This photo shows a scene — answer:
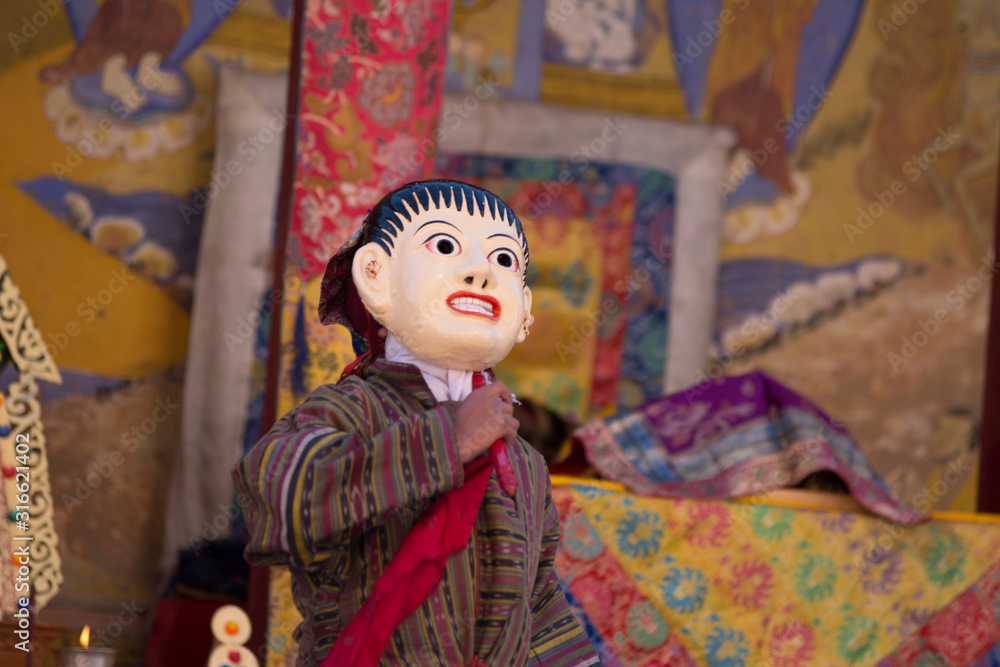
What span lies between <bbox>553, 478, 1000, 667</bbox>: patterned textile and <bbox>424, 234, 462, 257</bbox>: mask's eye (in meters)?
1.37

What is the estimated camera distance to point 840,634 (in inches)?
114

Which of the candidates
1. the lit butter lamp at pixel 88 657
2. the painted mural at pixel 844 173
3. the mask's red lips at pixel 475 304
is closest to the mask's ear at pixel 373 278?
the mask's red lips at pixel 475 304

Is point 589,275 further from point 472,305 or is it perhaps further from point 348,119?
point 472,305

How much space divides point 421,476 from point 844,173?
3.93 meters

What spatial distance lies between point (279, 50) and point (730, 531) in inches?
104

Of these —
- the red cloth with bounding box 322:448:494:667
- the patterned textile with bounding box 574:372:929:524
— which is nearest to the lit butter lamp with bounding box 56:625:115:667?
the red cloth with bounding box 322:448:494:667

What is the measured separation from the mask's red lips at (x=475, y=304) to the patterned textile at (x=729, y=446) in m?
1.43

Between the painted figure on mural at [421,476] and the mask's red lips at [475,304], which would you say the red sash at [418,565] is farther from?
the mask's red lips at [475,304]

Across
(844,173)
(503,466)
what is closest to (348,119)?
(503,466)

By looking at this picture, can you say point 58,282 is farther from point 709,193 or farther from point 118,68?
point 709,193

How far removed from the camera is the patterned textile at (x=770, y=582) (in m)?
2.79

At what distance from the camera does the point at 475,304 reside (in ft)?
4.96

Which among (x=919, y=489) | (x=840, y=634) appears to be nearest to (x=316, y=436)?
(x=840, y=634)

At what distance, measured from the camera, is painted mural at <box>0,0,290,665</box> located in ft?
13.4
